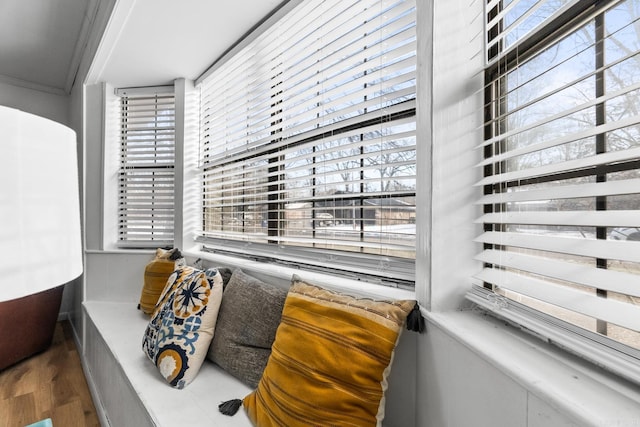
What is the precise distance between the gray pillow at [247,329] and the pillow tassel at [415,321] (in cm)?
56

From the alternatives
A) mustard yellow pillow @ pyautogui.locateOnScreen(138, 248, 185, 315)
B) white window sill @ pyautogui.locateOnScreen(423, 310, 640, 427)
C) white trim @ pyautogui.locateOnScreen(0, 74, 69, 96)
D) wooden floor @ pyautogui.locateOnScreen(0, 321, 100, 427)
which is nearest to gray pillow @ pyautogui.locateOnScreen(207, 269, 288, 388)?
white window sill @ pyautogui.locateOnScreen(423, 310, 640, 427)

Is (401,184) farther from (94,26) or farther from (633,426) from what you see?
(94,26)

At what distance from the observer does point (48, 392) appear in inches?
85.5

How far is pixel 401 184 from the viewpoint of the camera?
1206 millimetres

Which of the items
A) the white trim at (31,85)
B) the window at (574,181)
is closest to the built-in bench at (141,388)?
the window at (574,181)

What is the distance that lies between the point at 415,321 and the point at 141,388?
3.73 ft

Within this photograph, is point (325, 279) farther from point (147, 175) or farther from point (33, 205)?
point (147, 175)

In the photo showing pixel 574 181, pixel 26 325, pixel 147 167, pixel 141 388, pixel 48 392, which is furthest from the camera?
pixel 147 167

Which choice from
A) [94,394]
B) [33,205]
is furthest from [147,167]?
[33,205]

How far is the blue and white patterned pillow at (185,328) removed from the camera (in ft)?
4.43

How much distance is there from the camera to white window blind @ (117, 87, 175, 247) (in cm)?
275

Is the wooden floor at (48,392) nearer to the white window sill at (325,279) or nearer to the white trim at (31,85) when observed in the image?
the white window sill at (325,279)

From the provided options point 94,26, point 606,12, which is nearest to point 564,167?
point 606,12

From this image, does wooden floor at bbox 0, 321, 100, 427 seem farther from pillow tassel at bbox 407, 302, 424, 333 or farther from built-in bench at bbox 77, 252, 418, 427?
pillow tassel at bbox 407, 302, 424, 333
